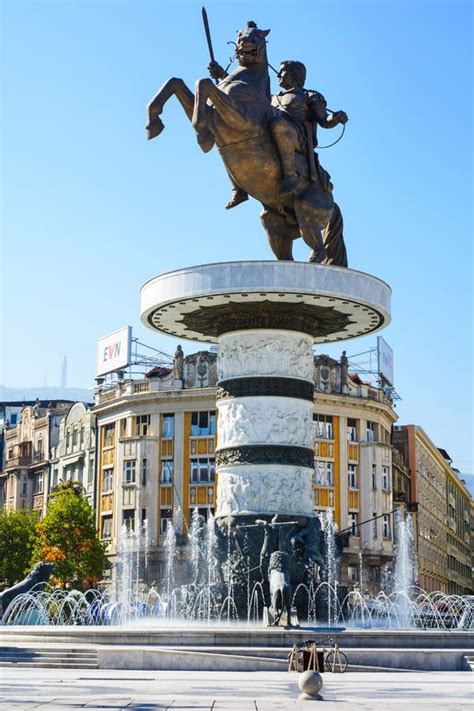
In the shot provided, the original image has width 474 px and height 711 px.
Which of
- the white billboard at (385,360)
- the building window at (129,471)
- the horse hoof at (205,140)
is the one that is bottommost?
the building window at (129,471)

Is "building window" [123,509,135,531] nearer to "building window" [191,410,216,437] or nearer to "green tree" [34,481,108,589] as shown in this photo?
"building window" [191,410,216,437]

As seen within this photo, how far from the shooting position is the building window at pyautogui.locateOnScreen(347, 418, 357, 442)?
206ft

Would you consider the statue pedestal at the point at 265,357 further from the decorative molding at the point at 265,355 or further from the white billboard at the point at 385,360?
the white billboard at the point at 385,360

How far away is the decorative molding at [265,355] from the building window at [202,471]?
38870 mm

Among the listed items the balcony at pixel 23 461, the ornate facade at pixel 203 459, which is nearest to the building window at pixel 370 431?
the ornate facade at pixel 203 459

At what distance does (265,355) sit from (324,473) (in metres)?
41.0

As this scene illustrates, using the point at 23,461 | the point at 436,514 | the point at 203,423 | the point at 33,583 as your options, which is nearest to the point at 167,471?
the point at 203,423

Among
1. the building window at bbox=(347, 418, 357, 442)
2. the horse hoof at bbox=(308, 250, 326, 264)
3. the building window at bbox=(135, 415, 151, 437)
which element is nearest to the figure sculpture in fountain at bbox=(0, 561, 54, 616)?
the horse hoof at bbox=(308, 250, 326, 264)

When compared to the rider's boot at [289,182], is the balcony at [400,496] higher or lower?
lower

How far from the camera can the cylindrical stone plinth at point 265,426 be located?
67.5 ft

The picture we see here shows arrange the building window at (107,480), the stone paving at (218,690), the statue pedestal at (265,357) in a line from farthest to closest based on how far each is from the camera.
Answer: the building window at (107,480)
the statue pedestal at (265,357)
the stone paving at (218,690)

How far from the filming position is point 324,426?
61625 mm

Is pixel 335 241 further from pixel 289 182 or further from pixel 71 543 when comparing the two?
pixel 71 543

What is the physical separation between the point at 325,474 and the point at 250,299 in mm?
41547
